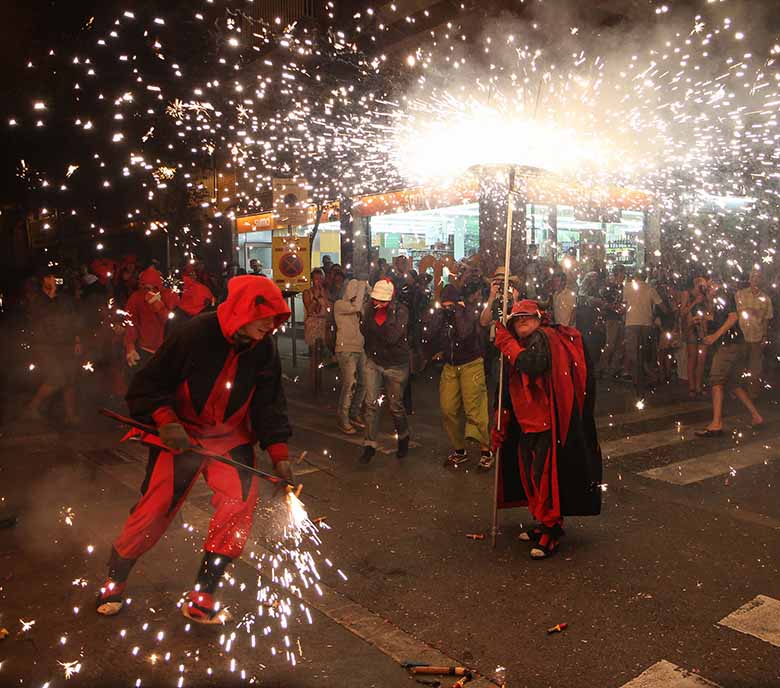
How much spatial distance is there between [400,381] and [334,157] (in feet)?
36.1

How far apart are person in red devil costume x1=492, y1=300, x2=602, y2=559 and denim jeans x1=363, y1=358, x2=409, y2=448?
2434mm

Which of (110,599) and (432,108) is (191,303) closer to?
(110,599)

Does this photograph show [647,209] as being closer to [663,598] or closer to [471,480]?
[471,480]

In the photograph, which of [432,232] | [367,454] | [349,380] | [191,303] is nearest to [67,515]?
[367,454]

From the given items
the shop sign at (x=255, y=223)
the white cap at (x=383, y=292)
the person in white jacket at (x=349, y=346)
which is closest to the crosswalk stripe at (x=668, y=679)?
the white cap at (x=383, y=292)

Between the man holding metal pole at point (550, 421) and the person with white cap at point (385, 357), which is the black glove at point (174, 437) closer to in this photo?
the man holding metal pole at point (550, 421)

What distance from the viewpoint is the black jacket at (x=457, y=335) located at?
7.06 metres

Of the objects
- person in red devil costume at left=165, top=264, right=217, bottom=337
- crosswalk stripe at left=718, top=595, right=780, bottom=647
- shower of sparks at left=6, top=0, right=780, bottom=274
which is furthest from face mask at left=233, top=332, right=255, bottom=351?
person in red devil costume at left=165, top=264, right=217, bottom=337

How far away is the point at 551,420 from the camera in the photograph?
4.91m

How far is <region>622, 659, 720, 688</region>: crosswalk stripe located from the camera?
11.0 ft

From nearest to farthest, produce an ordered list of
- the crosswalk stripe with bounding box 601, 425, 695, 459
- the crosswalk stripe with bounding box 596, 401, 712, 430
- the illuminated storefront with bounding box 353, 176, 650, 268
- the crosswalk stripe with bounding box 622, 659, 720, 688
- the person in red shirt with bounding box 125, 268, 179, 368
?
the crosswalk stripe with bounding box 622, 659, 720, 688
the crosswalk stripe with bounding box 601, 425, 695, 459
the crosswalk stripe with bounding box 596, 401, 712, 430
the person in red shirt with bounding box 125, 268, 179, 368
the illuminated storefront with bounding box 353, 176, 650, 268

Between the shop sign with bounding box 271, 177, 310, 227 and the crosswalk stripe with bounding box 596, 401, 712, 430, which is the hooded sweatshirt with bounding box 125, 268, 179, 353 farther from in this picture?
the crosswalk stripe with bounding box 596, 401, 712, 430

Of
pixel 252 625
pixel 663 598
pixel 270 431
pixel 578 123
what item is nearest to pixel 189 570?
pixel 252 625

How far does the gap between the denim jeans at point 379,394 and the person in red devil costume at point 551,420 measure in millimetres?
2434
